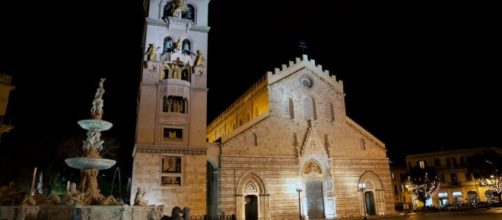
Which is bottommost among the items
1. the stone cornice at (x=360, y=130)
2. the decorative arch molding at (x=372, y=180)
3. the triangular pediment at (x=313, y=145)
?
the decorative arch molding at (x=372, y=180)

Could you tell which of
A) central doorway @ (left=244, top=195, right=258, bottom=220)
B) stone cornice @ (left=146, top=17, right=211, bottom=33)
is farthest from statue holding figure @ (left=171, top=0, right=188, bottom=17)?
central doorway @ (left=244, top=195, right=258, bottom=220)

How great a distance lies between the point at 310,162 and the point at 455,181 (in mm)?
39002

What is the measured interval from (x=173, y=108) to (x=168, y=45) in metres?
5.64

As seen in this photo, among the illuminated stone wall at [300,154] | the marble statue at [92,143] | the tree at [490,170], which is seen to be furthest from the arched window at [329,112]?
the tree at [490,170]

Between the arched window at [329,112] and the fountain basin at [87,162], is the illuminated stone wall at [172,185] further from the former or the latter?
the arched window at [329,112]

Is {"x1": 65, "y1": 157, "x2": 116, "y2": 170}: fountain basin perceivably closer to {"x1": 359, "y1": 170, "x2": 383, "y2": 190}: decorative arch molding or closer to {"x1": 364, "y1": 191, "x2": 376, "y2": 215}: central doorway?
{"x1": 359, "y1": 170, "x2": 383, "y2": 190}: decorative arch molding

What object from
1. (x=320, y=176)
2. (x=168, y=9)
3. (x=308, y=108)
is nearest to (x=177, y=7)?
(x=168, y=9)

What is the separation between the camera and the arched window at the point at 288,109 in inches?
1311

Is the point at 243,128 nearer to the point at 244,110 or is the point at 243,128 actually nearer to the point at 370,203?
the point at 244,110

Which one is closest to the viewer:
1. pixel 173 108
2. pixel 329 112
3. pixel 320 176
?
pixel 173 108

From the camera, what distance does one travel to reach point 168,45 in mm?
31281

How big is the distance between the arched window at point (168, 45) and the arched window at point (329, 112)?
50.1ft

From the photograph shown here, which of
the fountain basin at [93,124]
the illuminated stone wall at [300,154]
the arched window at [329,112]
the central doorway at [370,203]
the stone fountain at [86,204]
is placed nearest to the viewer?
the stone fountain at [86,204]

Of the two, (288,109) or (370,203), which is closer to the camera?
(288,109)
